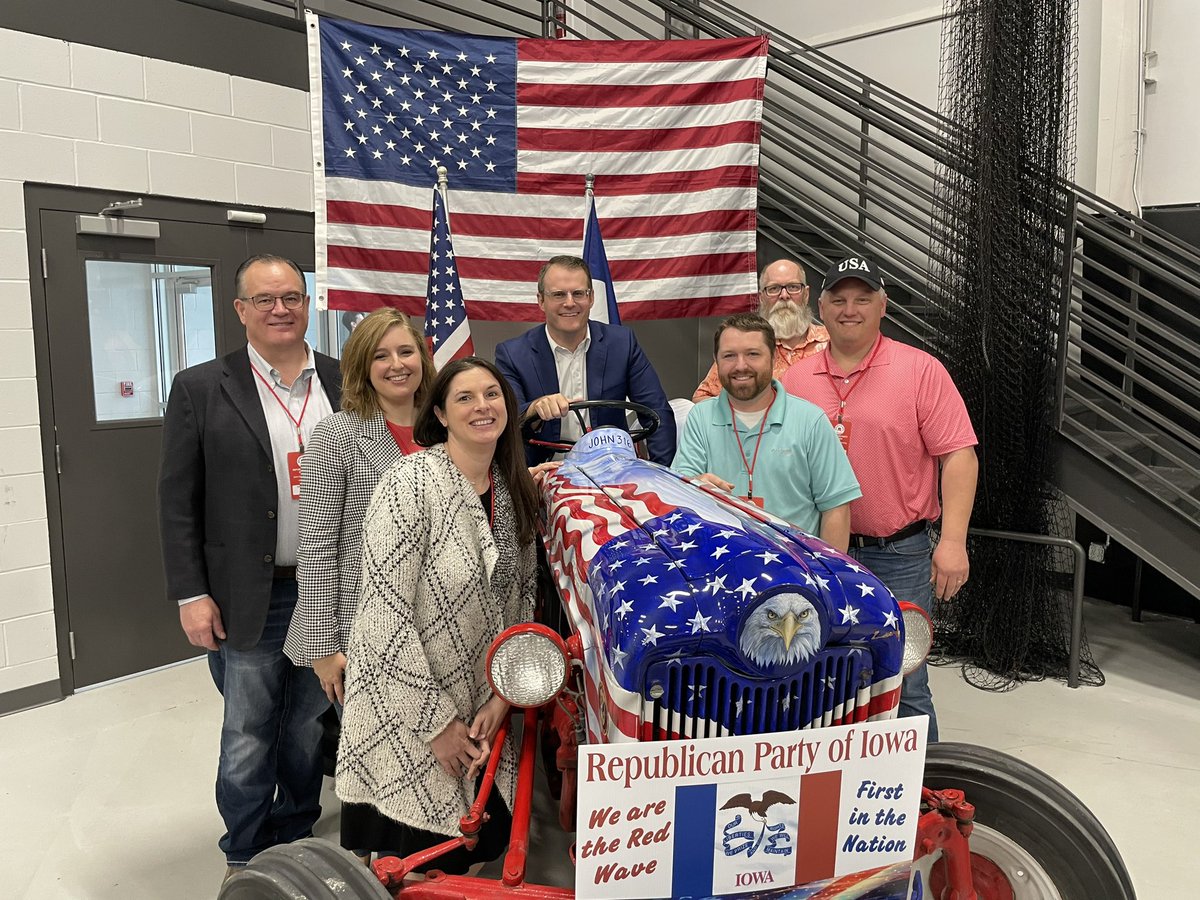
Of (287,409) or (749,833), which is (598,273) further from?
(749,833)

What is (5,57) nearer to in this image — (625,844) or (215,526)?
(215,526)

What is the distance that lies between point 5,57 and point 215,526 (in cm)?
280

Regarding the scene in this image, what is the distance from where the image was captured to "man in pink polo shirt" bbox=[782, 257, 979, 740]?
8.79ft

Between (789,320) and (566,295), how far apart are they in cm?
121

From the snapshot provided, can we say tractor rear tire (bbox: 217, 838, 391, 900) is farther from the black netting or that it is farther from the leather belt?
the black netting

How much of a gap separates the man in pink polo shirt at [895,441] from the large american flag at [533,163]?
2.68 meters

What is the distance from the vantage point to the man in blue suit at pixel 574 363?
3012mm

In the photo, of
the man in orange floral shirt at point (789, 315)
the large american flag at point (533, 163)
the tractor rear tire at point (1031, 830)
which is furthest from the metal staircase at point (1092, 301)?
the tractor rear tire at point (1031, 830)

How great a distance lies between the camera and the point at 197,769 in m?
3.44

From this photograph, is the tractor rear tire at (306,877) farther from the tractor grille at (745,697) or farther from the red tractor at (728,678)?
the tractor grille at (745,697)

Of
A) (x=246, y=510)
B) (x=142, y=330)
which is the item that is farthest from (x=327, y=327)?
(x=246, y=510)

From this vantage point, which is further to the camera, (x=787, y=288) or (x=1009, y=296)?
(x=1009, y=296)

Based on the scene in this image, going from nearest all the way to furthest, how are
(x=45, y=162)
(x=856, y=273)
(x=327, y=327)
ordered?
(x=856, y=273) → (x=45, y=162) → (x=327, y=327)

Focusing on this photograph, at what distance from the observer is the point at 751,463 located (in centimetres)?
244
